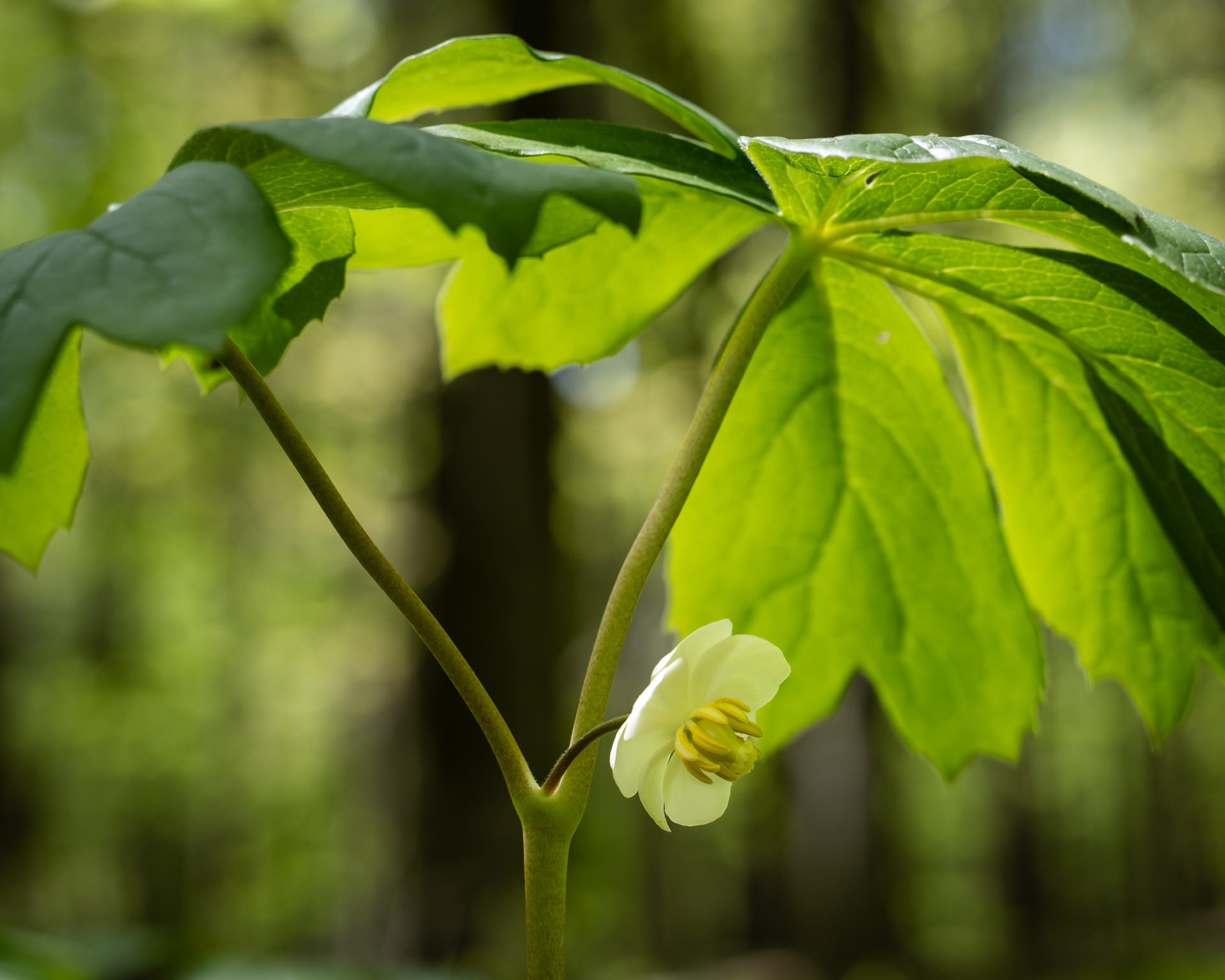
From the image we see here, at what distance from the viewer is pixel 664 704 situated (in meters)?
0.44

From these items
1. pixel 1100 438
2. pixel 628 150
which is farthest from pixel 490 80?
pixel 1100 438

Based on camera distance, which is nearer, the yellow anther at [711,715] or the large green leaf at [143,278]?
the large green leaf at [143,278]

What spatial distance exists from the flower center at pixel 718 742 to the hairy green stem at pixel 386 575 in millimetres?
74

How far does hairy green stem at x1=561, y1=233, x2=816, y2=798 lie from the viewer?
45cm

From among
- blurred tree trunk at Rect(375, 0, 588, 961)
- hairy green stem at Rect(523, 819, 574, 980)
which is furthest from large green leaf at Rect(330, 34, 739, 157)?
blurred tree trunk at Rect(375, 0, 588, 961)

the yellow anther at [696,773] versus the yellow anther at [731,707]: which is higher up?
the yellow anther at [731,707]

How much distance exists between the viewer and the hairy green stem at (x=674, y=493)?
0.45 metres

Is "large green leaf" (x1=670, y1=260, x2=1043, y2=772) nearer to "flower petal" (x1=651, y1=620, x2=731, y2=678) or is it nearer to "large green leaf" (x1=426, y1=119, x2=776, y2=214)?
"large green leaf" (x1=426, y1=119, x2=776, y2=214)

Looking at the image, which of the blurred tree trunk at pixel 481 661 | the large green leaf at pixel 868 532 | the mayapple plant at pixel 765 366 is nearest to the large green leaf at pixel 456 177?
the mayapple plant at pixel 765 366

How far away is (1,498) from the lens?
49 centimetres

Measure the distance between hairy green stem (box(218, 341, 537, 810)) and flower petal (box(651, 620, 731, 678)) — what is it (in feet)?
0.25

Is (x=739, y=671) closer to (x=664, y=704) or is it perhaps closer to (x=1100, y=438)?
(x=664, y=704)

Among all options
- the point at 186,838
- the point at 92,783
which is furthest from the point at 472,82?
the point at 186,838

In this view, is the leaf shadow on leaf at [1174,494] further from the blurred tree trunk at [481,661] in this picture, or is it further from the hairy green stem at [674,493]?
the blurred tree trunk at [481,661]
